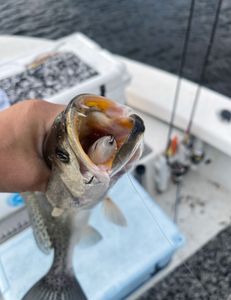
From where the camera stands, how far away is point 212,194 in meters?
3.24

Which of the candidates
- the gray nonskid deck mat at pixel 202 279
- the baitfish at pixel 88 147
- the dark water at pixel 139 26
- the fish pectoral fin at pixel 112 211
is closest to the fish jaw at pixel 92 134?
the baitfish at pixel 88 147

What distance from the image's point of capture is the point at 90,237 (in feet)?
7.66

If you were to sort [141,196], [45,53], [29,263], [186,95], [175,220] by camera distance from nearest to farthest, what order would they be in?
1. [29,263]
2. [141,196]
3. [45,53]
4. [175,220]
5. [186,95]

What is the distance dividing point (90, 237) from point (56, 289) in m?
0.37

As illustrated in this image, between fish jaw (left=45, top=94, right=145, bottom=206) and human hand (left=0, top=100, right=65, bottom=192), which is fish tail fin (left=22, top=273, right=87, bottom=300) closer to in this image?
human hand (left=0, top=100, right=65, bottom=192)

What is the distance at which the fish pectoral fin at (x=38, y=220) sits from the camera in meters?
2.10

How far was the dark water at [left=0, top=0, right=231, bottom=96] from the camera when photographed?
24.8 feet

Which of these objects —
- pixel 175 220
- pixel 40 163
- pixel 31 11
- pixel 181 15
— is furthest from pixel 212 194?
pixel 31 11

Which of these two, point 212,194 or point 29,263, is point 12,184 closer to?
point 29,263

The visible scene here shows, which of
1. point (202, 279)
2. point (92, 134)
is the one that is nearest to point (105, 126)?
Result: point (92, 134)

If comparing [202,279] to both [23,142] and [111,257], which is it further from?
[23,142]

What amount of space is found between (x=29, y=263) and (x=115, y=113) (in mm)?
1442

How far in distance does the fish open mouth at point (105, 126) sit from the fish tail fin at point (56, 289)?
1.05 m

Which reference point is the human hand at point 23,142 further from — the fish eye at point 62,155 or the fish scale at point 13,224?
the fish scale at point 13,224
